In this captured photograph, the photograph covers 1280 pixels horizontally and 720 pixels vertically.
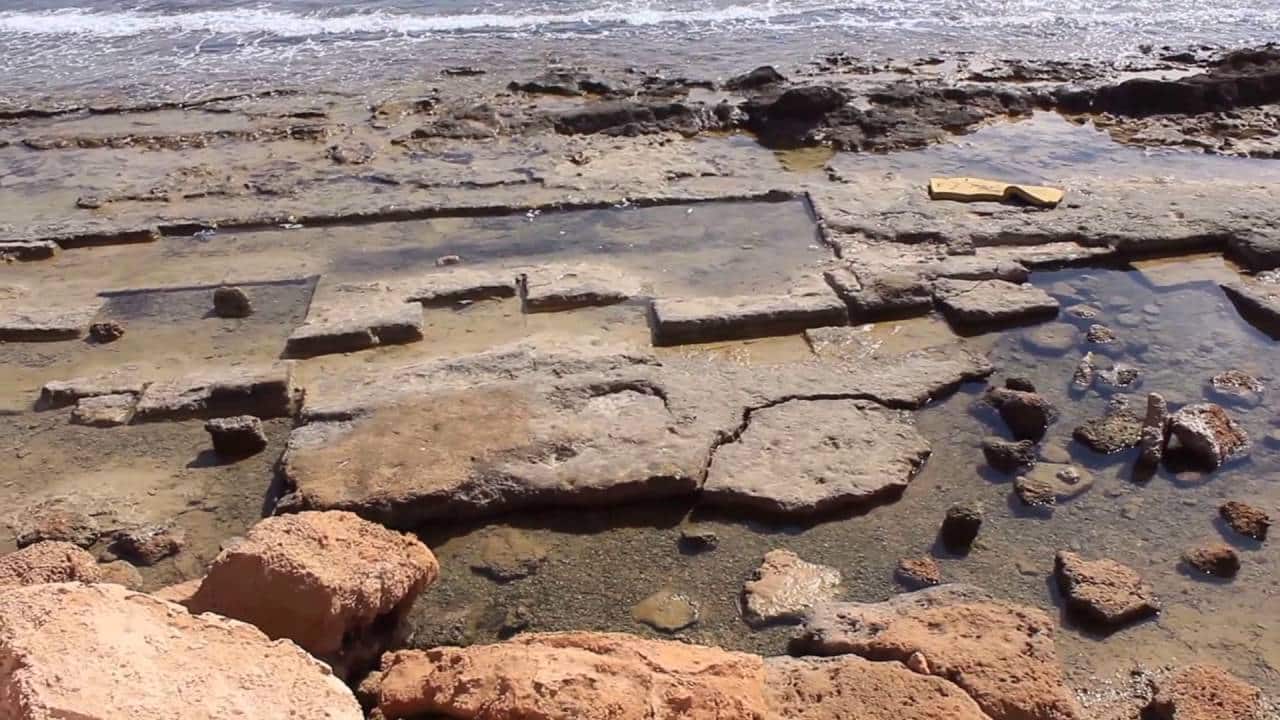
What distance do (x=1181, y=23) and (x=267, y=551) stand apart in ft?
46.8

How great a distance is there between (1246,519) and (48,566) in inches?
172

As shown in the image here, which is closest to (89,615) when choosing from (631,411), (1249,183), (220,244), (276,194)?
(631,411)

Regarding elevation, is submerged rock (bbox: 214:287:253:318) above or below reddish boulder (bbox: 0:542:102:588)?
below

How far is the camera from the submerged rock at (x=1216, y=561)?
375cm

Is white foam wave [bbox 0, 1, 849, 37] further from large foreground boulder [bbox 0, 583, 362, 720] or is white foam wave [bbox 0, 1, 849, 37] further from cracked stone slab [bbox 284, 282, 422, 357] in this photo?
large foreground boulder [bbox 0, 583, 362, 720]

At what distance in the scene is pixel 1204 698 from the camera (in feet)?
10.3

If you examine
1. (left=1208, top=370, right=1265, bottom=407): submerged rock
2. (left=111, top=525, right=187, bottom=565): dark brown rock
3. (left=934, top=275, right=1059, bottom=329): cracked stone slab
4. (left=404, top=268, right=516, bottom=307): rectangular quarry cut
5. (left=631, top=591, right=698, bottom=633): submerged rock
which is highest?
(left=404, top=268, right=516, bottom=307): rectangular quarry cut

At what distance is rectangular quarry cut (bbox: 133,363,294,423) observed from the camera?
15.8 feet

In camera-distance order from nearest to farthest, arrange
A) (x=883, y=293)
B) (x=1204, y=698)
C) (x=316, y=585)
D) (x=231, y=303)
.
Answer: (x=316, y=585)
(x=1204, y=698)
(x=883, y=293)
(x=231, y=303)

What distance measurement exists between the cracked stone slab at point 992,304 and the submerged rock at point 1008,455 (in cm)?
118

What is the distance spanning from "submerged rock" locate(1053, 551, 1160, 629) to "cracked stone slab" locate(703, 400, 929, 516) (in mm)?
741

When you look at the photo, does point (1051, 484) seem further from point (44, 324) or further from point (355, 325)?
point (44, 324)

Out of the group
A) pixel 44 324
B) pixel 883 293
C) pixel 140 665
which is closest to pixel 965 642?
pixel 140 665

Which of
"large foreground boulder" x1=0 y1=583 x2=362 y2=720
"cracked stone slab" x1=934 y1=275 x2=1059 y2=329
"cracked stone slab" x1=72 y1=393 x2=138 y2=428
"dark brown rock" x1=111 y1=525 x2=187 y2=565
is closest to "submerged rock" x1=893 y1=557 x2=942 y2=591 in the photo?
"cracked stone slab" x1=934 y1=275 x2=1059 y2=329
